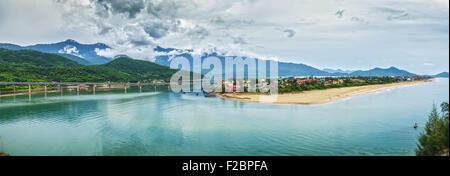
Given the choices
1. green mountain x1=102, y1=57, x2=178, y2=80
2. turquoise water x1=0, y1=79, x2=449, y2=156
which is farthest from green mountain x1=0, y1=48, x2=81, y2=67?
turquoise water x1=0, y1=79, x2=449, y2=156

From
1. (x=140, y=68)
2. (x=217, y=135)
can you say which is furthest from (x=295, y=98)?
(x=140, y=68)

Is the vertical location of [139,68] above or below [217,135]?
above

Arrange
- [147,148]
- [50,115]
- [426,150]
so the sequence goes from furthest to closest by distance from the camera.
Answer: [50,115]
[147,148]
[426,150]

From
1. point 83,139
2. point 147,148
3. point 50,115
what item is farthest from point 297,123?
point 50,115

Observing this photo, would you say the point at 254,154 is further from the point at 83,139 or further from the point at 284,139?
the point at 83,139

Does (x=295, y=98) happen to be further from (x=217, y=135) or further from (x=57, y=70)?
(x=57, y=70)

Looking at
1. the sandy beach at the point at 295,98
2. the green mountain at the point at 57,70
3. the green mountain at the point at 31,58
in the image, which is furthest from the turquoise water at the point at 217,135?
the green mountain at the point at 31,58

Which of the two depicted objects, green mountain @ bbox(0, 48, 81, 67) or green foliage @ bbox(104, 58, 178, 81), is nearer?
green mountain @ bbox(0, 48, 81, 67)

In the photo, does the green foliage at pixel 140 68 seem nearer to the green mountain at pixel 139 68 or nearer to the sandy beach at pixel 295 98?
the green mountain at pixel 139 68

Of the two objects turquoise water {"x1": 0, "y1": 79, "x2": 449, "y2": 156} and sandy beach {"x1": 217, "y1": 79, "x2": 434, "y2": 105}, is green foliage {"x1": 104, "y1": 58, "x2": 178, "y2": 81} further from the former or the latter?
turquoise water {"x1": 0, "y1": 79, "x2": 449, "y2": 156}
